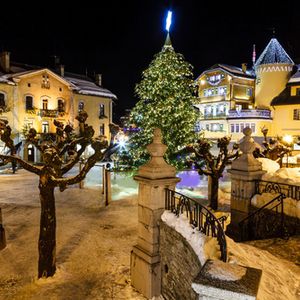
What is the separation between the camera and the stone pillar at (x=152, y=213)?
6.98 m

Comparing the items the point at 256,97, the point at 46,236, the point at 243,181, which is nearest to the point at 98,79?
the point at 256,97

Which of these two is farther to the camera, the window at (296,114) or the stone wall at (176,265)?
the window at (296,114)

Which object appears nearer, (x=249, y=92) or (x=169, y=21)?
(x=169, y=21)

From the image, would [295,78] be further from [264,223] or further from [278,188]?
[264,223]

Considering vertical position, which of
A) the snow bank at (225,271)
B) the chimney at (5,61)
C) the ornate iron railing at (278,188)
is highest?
the chimney at (5,61)

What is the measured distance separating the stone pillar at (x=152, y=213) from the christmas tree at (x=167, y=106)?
35.5 feet

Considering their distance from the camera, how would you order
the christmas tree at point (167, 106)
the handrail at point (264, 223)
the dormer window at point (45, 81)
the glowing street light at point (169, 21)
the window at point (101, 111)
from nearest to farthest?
the handrail at point (264, 223) < the christmas tree at point (167, 106) < the glowing street light at point (169, 21) < the dormer window at point (45, 81) < the window at point (101, 111)

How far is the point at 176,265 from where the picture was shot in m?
6.23

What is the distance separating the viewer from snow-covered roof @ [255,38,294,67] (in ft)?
129

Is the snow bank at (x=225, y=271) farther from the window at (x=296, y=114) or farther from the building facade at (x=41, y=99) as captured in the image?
the window at (x=296, y=114)

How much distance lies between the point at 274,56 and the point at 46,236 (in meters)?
40.8

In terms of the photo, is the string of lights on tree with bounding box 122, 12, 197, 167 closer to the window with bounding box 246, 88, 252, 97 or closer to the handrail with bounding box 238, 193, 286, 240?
the handrail with bounding box 238, 193, 286, 240

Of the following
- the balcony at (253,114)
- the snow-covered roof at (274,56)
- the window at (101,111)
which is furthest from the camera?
the window at (101,111)

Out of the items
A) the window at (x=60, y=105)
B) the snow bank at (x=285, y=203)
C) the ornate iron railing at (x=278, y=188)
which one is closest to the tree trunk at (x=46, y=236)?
the snow bank at (x=285, y=203)
